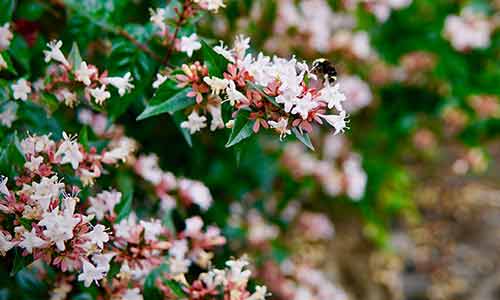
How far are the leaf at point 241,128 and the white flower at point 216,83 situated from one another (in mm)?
51

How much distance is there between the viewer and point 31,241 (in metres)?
0.85

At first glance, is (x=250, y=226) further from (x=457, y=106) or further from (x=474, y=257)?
(x=474, y=257)

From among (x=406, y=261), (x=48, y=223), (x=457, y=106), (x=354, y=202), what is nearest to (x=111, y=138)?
A: (x=48, y=223)

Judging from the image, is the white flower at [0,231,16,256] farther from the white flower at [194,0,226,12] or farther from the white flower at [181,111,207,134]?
the white flower at [194,0,226,12]

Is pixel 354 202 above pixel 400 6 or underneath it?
underneath

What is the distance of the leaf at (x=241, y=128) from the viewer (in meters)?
0.90

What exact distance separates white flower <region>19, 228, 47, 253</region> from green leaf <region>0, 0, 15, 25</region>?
0.47 m

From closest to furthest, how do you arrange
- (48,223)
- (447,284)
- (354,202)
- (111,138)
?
(48,223), (111,138), (354,202), (447,284)

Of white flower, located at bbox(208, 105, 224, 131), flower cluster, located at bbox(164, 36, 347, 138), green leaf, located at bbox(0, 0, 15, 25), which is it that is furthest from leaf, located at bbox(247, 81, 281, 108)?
green leaf, located at bbox(0, 0, 15, 25)

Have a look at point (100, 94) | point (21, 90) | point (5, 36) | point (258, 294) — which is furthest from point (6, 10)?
point (258, 294)

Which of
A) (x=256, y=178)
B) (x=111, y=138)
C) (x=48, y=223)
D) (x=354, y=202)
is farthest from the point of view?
(x=354, y=202)

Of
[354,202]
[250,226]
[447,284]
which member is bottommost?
[250,226]

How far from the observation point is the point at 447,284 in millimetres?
2596

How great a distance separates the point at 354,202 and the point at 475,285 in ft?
2.86
